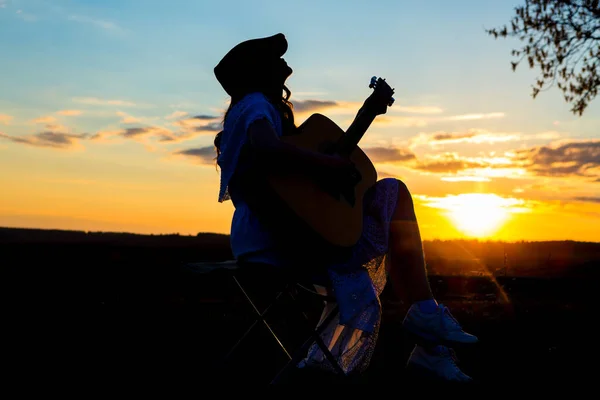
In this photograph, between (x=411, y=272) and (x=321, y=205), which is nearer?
(x=321, y=205)

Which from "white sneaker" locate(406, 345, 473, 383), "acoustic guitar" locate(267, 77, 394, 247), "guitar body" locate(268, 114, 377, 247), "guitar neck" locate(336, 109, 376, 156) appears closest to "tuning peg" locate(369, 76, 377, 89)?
"acoustic guitar" locate(267, 77, 394, 247)

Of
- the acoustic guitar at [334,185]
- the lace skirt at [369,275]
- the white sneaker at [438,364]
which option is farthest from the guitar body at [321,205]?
the white sneaker at [438,364]

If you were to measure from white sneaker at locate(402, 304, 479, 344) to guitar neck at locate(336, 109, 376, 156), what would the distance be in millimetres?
916

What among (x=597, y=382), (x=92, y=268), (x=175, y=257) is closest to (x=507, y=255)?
(x=175, y=257)

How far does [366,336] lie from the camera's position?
411 cm

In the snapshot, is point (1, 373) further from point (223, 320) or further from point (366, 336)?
point (223, 320)

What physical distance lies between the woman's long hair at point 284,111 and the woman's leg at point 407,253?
0.68 meters

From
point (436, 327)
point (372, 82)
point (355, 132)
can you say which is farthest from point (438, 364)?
point (372, 82)

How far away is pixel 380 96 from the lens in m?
3.94

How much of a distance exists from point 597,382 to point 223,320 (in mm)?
3715

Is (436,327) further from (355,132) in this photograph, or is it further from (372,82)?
(372,82)

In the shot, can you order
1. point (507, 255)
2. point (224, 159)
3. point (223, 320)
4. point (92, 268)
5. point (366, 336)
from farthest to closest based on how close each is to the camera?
1. point (507, 255)
2. point (92, 268)
3. point (223, 320)
4. point (366, 336)
5. point (224, 159)

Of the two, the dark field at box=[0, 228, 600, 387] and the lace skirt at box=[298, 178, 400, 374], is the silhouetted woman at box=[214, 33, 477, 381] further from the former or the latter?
the dark field at box=[0, 228, 600, 387]

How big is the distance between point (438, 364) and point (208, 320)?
3434mm
